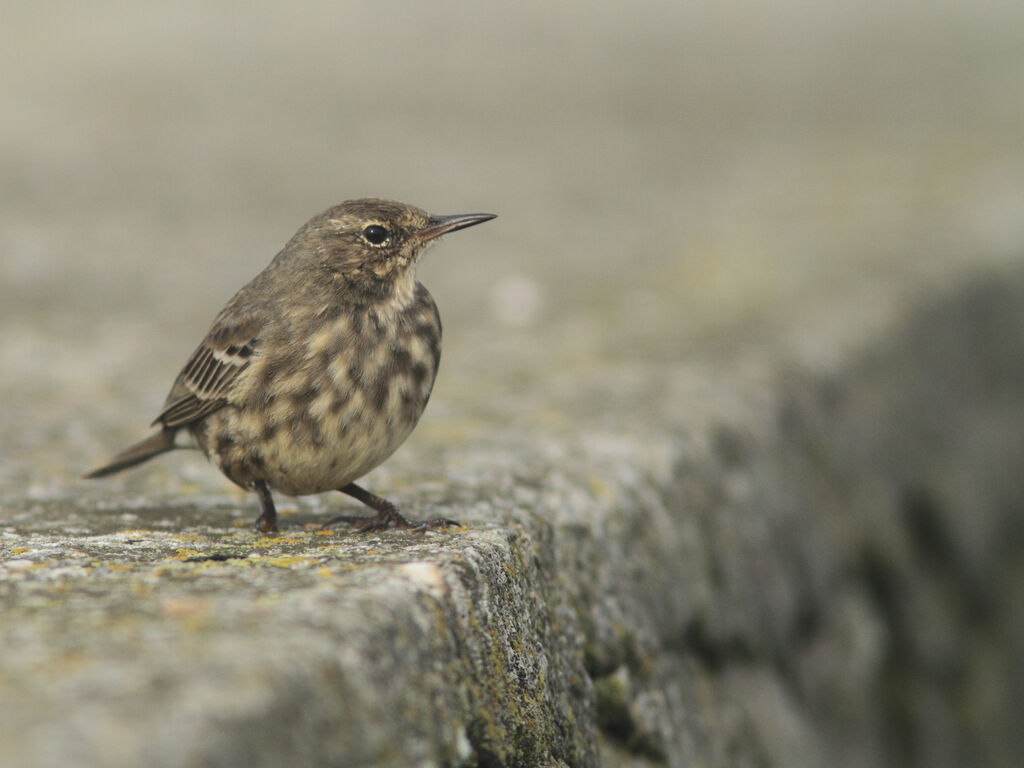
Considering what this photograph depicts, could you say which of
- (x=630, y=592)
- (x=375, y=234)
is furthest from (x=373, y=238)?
(x=630, y=592)

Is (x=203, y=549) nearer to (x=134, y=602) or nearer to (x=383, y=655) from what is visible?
(x=134, y=602)

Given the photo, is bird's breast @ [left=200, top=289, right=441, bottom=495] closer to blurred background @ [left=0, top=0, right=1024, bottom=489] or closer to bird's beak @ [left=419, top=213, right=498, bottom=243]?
bird's beak @ [left=419, top=213, right=498, bottom=243]

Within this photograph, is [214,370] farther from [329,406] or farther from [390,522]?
[390,522]

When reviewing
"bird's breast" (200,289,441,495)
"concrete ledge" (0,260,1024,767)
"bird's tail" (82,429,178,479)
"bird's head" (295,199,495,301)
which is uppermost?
"bird's head" (295,199,495,301)

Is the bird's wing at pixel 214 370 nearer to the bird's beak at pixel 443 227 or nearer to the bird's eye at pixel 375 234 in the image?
the bird's eye at pixel 375 234

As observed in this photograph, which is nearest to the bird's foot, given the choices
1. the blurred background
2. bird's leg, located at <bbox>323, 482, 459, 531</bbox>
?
bird's leg, located at <bbox>323, 482, 459, 531</bbox>
